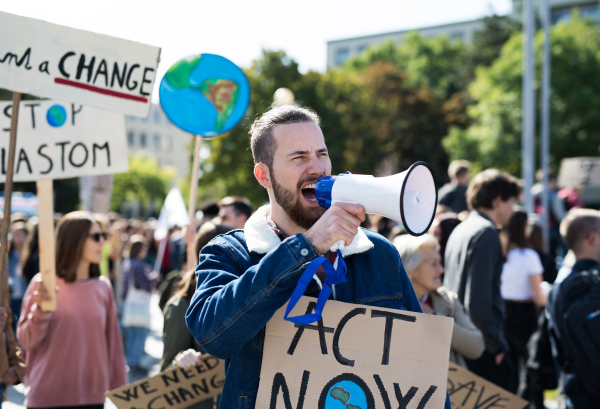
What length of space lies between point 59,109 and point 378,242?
2342 mm

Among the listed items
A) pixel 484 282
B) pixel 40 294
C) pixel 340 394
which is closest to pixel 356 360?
pixel 340 394

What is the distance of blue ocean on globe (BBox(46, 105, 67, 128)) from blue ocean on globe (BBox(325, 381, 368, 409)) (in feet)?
8.16

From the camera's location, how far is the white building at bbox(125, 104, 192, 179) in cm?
7362

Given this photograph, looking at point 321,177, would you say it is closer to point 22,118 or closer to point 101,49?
point 101,49

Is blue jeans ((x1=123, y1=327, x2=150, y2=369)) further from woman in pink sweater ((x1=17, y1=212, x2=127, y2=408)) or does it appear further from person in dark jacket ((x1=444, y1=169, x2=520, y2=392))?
person in dark jacket ((x1=444, y1=169, x2=520, y2=392))

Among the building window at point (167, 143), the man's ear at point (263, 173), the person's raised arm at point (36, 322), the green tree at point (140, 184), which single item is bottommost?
the person's raised arm at point (36, 322)

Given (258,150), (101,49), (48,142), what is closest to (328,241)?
(258,150)

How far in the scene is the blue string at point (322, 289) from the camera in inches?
67.4

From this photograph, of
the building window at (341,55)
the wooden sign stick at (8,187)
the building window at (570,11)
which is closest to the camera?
the wooden sign stick at (8,187)

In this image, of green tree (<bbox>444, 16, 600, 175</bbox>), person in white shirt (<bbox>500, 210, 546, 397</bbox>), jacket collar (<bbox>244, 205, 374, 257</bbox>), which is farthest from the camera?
green tree (<bbox>444, 16, 600, 175</bbox>)

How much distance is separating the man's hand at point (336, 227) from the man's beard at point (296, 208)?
26 cm

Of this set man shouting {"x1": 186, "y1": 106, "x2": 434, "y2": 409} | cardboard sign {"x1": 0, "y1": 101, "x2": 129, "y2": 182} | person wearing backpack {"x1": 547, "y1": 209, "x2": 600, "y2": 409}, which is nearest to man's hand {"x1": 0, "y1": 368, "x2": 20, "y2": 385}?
cardboard sign {"x1": 0, "y1": 101, "x2": 129, "y2": 182}

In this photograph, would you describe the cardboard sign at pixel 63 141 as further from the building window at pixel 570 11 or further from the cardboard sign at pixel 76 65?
the building window at pixel 570 11

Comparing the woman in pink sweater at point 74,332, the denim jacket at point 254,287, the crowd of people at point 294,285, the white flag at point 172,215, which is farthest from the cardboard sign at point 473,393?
the white flag at point 172,215
